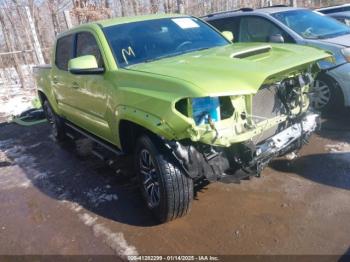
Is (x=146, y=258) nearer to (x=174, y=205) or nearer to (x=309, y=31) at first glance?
(x=174, y=205)

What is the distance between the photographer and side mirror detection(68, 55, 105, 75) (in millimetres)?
3908

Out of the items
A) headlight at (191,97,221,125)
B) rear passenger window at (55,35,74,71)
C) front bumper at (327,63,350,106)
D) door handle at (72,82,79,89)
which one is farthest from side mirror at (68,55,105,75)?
front bumper at (327,63,350,106)

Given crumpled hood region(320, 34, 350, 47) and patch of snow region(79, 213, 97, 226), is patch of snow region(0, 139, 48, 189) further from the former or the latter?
crumpled hood region(320, 34, 350, 47)

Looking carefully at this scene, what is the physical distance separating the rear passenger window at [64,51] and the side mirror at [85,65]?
4.22ft

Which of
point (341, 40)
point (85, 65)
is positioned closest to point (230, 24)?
point (341, 40)

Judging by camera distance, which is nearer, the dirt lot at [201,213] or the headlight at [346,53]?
the dirt lot at [201,213]

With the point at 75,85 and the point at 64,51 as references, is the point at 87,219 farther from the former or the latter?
the point at 64,51

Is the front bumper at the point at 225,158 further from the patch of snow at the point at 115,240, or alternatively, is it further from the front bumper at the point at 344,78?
the front bumper at the point at 344,78

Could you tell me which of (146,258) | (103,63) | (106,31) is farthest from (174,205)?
(106,31)

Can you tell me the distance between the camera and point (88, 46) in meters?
4.58

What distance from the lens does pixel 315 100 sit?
5.79m

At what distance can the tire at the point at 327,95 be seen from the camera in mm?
5609

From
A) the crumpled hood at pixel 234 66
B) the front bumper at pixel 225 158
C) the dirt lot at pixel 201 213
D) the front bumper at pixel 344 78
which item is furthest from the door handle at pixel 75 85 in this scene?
the front bumper at pixel 344 78

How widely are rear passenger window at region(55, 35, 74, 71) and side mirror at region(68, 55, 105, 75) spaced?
1.29 meters
